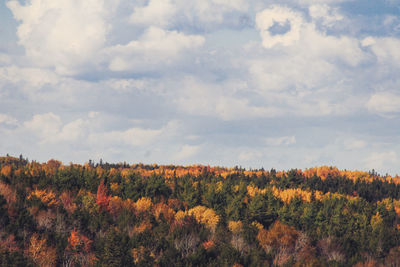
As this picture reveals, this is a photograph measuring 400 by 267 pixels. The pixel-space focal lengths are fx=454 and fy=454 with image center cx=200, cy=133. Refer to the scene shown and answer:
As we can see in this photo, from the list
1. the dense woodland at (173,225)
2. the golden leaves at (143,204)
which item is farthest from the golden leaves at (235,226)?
the golden leaves at (143,204)

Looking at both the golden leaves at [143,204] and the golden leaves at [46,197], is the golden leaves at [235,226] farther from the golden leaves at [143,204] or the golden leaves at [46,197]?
A: the golden leaves at [46,197]

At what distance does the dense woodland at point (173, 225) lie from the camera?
6819 centimetres

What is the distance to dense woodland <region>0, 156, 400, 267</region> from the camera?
68.2 m

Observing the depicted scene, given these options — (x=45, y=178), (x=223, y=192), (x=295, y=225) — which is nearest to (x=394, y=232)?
(x=295, y=225)

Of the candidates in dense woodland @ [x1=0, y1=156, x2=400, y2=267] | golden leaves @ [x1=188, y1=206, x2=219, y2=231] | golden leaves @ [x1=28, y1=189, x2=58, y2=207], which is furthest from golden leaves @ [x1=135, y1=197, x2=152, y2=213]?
golden leaves @ [x1=28, y1=189, x2=58, y2=207]

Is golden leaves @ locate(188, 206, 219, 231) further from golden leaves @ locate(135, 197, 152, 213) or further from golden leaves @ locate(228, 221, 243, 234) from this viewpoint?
golden leaves @ locate(135, 197, 152, 213)

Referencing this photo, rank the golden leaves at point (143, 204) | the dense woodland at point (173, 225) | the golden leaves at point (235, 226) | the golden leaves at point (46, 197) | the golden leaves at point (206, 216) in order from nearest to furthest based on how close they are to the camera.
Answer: the dense woodland at point (173, 225), the golden leaves at point (46, 197), the golden leaves at point (235, 226), the golden leaves at point (206, 216), the golden leaves at point (143, 204)

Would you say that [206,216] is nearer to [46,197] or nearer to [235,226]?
[235,226]

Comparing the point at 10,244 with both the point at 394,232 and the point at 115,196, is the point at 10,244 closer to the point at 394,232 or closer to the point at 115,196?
the point at 115,196

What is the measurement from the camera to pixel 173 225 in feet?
319

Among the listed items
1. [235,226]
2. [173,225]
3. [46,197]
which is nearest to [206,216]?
[235,226]

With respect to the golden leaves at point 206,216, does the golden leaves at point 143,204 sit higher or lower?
higher

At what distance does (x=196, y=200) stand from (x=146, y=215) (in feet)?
120

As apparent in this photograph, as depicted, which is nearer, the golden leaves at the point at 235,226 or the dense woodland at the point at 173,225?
the dense woodland at the point at 173,225
